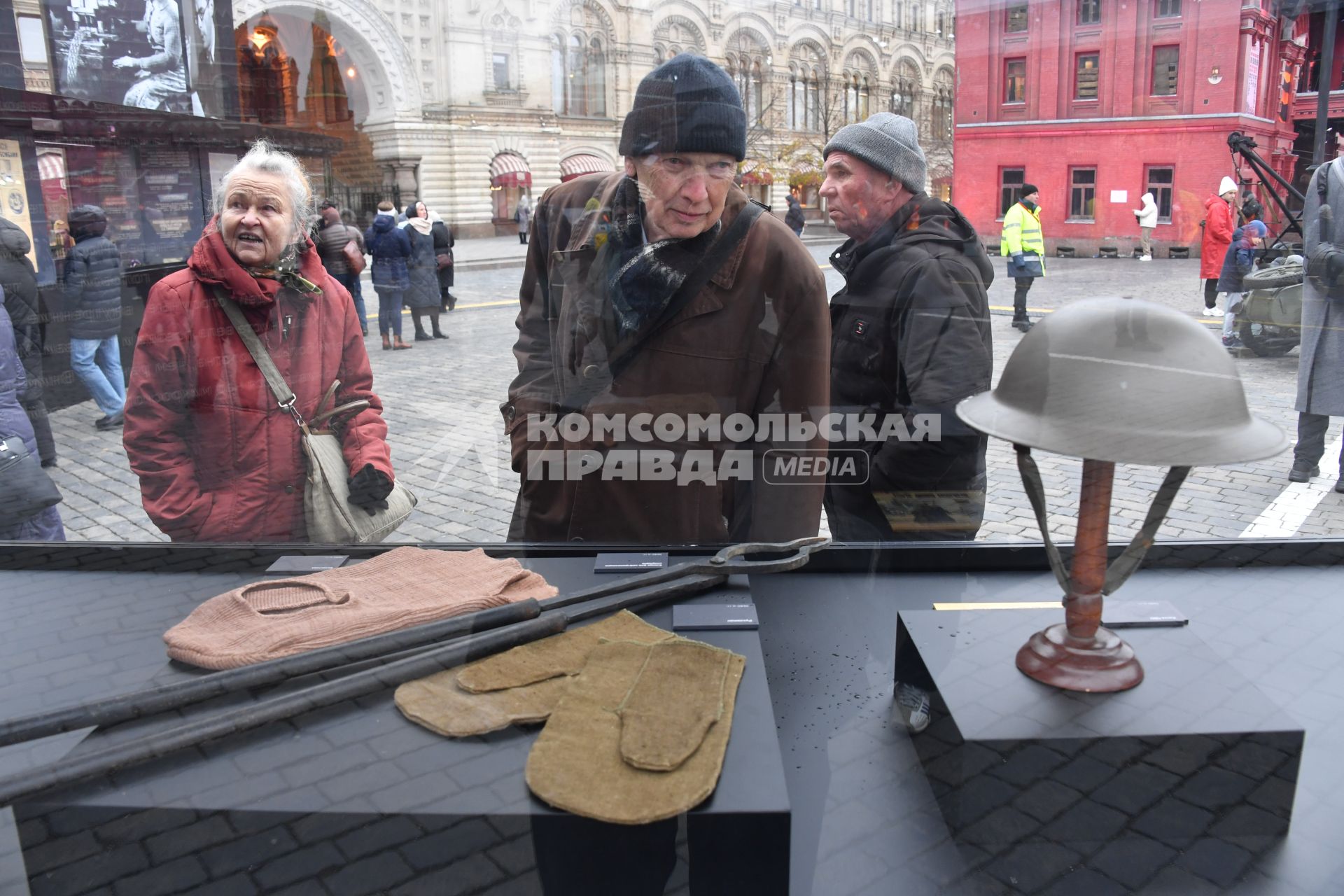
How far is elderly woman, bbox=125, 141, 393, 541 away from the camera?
2.21 metres

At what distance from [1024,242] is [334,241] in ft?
5.18

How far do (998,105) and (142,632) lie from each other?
2044 mm

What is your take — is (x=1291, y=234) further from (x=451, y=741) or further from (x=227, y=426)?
(x=227, y=426)

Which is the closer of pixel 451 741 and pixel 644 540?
pixel 451 741

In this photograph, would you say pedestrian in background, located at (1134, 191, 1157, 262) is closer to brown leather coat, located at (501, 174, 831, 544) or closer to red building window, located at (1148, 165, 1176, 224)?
red building window, located at (1148, 165, 1176, 224)

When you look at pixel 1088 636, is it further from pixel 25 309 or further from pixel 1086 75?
pixel 25 309

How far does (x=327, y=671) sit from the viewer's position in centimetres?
150

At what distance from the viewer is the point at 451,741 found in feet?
4.30

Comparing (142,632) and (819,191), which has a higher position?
(819,191)

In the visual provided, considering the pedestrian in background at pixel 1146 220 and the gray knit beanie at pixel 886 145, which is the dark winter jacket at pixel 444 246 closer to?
the gray knit beanie at pixel 886 145

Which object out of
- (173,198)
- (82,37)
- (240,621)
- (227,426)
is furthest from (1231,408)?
(82,37)

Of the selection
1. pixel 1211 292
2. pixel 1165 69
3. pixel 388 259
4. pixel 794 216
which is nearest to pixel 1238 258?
pixel 1211 292

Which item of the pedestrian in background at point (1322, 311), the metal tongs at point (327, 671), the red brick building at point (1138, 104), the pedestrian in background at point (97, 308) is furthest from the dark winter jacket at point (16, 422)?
the pedestrian in background at point (1322, 311)

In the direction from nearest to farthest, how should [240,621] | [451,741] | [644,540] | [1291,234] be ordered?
[451,741]
[240,621]
[1291,234]
[644,540]
